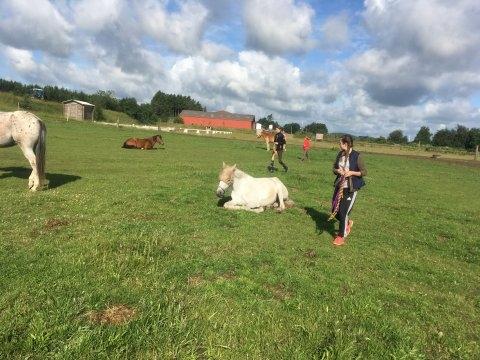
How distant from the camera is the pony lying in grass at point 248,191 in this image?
1263 centimetres

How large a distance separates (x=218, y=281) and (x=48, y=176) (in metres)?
12.0

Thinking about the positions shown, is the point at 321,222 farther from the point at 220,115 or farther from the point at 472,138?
the point at 472,138

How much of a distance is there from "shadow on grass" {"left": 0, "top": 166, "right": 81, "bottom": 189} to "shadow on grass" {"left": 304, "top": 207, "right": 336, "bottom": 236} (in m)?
8.93

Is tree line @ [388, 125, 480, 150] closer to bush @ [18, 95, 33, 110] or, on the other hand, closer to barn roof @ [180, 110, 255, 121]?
barn roof @ [180, 110, 255, 121]

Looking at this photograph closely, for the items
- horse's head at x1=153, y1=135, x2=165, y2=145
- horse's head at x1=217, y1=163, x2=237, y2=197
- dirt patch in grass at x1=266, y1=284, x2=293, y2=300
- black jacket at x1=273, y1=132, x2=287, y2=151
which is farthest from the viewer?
horse's head at x1=153, y1=135, x2=165, y2=145

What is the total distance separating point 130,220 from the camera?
33.3 ft

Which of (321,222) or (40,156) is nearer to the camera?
(321,222)

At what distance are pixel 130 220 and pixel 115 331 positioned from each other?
5452 mm

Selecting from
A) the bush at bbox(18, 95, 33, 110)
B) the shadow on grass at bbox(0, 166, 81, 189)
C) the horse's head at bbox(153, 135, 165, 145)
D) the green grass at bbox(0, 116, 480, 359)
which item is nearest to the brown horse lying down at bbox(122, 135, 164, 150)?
the horse's head at bbox(153, 135, 165, 145)

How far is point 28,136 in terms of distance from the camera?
1372 centimetres

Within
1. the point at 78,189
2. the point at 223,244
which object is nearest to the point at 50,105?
the point at 78,189

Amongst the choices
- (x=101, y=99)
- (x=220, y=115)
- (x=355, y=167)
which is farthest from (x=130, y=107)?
(x=355, y=167)

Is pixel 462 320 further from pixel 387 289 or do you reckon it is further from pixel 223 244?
pixel 223 244

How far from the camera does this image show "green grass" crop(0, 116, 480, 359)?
5012 mm
